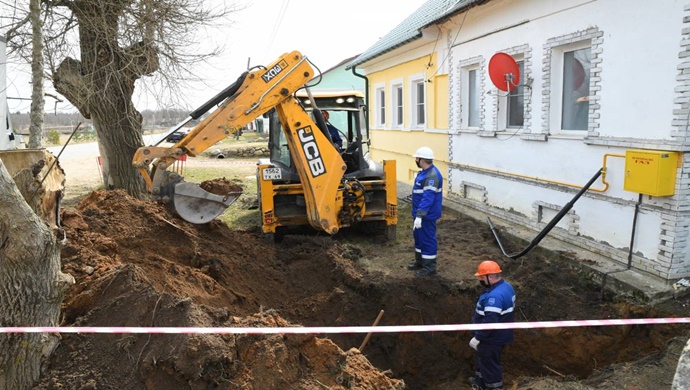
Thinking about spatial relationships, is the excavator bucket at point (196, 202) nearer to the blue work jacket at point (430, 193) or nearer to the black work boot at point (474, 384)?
the blue work jacket at point (430, 193)

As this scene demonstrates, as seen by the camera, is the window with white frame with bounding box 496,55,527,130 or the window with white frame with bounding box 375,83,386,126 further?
the window with white frame with bounding box 375,83,386,126

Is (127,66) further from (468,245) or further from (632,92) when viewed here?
(632,92)

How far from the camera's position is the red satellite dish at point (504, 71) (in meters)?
8.56

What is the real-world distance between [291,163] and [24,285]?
554 cm

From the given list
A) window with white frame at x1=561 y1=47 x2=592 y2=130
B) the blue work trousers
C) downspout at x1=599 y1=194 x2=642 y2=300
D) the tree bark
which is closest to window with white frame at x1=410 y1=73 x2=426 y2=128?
window with white frame at x1=561 y1=47 x2=592 y2=130

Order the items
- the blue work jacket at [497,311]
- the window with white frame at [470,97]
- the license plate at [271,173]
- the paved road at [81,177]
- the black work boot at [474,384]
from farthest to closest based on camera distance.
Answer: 1. the paved road at [81,177]
2. the window with white frame at [470,97]
3. the license plate at [271,173]
4. the black work boot at [474,384]
5. the blue work jacket at [497,311]

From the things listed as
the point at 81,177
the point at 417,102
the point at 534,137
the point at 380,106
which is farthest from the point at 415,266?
the point at 81,177

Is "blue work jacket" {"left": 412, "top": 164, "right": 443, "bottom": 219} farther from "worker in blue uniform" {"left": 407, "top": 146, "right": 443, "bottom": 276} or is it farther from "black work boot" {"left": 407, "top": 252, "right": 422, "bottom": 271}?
"black work boot" {"left": 407, "top": 252, "right": 422, "bottom": 271}

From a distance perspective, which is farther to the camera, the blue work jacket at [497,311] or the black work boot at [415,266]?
the black work boot at [415,266]

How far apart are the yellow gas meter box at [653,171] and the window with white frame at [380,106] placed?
38.1 feet

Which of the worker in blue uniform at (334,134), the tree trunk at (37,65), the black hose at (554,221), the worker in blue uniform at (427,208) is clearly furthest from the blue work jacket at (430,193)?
the tree trunk at (37,65)

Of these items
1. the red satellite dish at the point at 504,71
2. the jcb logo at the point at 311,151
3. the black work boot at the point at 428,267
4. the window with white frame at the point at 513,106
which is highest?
the red satellite dish at the point at 504,71

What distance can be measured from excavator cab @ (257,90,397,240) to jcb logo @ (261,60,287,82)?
823 mm

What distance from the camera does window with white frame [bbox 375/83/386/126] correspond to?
17.3 metres
